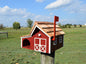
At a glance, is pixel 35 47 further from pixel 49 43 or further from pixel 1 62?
pixel 1 62

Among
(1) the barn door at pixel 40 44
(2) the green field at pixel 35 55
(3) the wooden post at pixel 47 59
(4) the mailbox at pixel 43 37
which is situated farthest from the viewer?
(2) the green field at pixel 35 55

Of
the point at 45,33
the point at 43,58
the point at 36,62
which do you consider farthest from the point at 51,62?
the point at 36,62

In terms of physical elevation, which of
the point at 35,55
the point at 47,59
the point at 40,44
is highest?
the point at 40,44

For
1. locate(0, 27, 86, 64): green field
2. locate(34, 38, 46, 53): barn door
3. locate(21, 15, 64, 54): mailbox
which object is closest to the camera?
locate(21, 15, 64, 54): mailbox

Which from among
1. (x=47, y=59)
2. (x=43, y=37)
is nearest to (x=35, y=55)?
(x=43, y=37)

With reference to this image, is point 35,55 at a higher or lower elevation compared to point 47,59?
lower

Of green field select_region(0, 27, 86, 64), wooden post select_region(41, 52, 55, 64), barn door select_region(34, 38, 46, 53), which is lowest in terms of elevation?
green field select_region(0, 27, 86, 64)

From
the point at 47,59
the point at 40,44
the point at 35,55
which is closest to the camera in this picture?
the point at 47,59

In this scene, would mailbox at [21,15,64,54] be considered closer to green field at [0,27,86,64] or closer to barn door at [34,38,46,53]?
barn door at [34,38,46,53]

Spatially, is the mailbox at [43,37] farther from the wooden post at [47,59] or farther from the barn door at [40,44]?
the wooden post at [47,59]

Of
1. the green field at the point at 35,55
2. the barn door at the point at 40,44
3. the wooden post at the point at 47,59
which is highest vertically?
the barn door at the point at 40,44

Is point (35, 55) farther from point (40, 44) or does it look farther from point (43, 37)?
point (43, 37)

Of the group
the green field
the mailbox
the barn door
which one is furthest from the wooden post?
the green field

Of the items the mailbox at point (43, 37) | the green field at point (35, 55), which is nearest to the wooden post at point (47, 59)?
the mailbox at point (43, 37)
